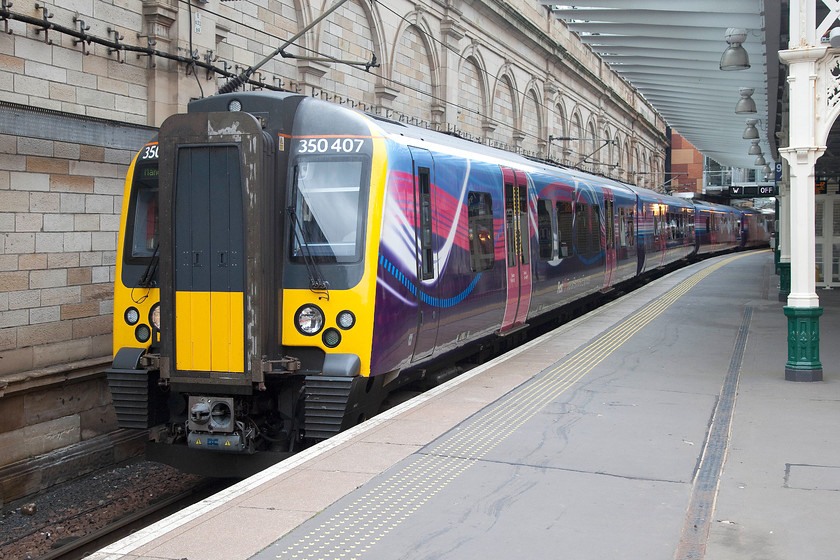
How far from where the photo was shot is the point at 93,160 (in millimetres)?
10688

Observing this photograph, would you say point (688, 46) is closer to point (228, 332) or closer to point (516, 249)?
point (516, 249)

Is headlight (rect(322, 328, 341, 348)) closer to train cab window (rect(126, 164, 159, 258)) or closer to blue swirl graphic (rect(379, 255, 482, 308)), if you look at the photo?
blue swirl graphic (rect(379, 255, 482, 308))

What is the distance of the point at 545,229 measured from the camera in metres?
13.3

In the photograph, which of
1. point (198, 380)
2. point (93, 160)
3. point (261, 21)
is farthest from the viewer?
point (261, 21)

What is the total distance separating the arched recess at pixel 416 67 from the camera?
792 inches

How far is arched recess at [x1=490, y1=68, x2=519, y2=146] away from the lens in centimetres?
2673

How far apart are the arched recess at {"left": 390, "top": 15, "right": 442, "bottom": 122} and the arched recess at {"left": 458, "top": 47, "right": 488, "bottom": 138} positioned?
1622mm

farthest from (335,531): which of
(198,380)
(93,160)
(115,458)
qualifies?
(93,160)

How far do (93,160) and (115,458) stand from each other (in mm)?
3725

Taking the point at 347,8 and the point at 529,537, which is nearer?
the point at 529,537

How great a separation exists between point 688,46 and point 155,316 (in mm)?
14834

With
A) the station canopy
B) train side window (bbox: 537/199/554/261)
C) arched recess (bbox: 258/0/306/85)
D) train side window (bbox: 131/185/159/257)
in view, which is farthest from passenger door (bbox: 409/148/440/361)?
arched recess (bbox: 258/0/306/85)

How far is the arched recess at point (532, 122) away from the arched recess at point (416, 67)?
767 centimetres

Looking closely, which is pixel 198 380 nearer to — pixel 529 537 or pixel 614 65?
pixel 529 537
